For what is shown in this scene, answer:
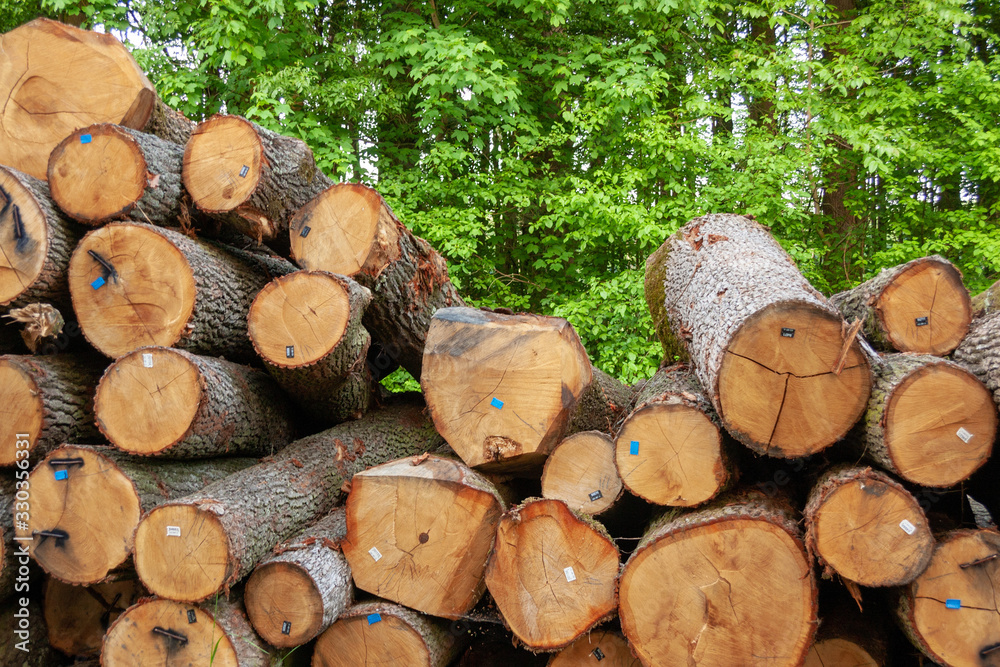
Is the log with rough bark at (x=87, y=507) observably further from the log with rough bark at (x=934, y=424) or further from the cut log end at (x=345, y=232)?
the log with rough bark at (x=934, y=424)

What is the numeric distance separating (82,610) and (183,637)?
1072 mm

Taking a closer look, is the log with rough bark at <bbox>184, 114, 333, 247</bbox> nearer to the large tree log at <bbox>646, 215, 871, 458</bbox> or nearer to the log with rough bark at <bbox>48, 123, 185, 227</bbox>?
the log with rough bark at <bbox>48, 123, 185, 227</bbox>

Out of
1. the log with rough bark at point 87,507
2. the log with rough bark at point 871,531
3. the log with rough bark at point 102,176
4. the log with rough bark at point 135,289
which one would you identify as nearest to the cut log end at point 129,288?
the log with rough bark at point 135,289

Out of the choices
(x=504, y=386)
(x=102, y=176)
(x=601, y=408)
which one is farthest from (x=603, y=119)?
(x=102, y=176)

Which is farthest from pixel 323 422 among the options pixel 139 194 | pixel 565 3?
pixel 565 3

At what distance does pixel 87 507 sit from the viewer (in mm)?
2627

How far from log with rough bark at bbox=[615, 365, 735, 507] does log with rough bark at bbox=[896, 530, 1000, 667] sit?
714mm

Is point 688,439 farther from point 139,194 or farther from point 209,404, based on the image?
point 139,194

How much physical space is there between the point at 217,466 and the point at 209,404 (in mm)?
499

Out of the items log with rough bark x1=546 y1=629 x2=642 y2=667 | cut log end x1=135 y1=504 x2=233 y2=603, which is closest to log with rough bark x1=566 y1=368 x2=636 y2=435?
log with rough bark x1=546 y1=629 x2=642 y2=667

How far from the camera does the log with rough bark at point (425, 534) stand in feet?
8.66

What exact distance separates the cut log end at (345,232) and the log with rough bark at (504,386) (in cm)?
63

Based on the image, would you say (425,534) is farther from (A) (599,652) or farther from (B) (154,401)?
(B) (154,401)

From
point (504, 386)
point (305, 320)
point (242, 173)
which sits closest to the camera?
point (504, 386)
